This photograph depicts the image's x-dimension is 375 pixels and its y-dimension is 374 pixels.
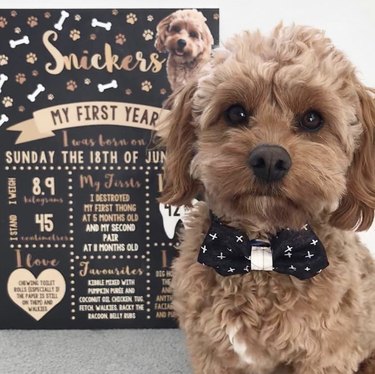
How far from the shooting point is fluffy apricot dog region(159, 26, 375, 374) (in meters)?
0.81

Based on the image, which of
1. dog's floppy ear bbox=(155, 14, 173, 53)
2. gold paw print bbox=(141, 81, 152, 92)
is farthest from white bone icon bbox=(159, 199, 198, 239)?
dog's floppy ear bbox=(155, 14, 173, 53)

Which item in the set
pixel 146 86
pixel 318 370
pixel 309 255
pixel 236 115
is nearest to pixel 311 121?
pixel 236 115

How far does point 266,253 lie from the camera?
923 millimetres

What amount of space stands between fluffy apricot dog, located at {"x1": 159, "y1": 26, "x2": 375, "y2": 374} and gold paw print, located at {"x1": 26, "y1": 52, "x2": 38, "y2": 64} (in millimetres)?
466

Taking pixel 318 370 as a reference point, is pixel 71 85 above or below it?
above

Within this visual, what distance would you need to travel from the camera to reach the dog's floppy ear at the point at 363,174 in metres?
0.89

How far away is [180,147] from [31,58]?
0.54m

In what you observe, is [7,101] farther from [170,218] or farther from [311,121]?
[311,121]

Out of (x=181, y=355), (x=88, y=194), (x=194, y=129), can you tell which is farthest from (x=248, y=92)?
(x=181, y=355)

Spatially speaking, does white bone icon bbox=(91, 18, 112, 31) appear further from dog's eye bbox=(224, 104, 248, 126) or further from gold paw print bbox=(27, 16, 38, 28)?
dog's eye bbox=(224, 104, 248, 126)

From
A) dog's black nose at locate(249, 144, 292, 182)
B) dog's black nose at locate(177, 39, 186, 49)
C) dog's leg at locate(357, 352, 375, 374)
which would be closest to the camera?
dog's black nose at locate(249, 144, 292, 182)

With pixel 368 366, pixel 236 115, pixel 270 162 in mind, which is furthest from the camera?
pixel 368 366

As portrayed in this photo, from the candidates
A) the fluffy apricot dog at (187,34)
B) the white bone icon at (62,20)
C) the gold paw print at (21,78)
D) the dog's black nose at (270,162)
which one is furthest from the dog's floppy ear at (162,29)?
the dog's black nose at (270,162)

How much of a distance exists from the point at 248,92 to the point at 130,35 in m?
0.53
